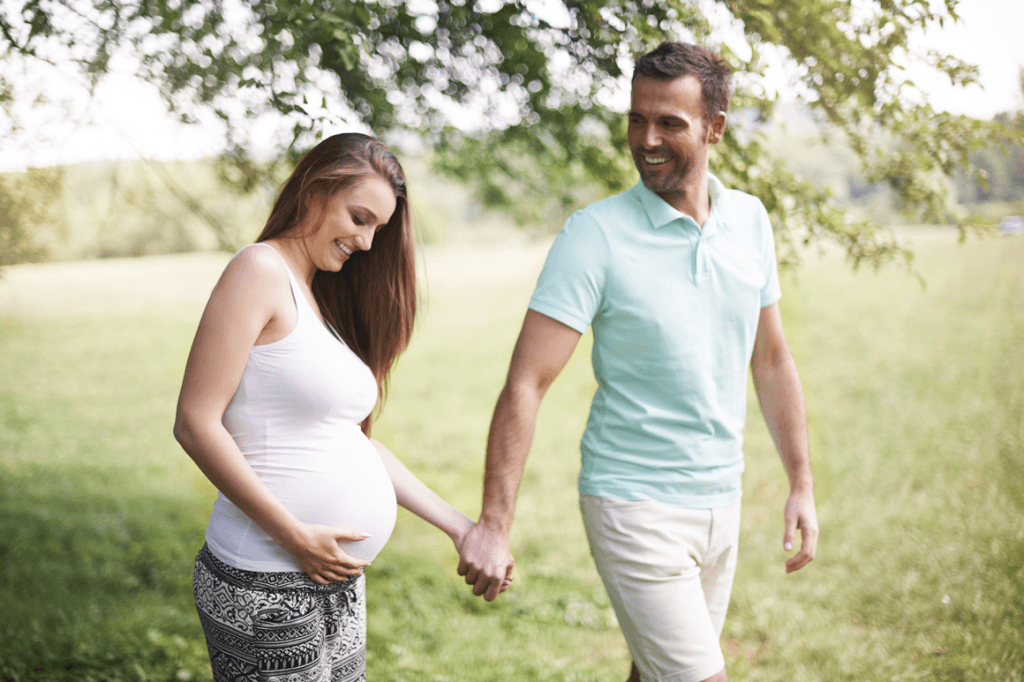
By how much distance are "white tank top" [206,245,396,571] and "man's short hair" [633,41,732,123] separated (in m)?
1.11

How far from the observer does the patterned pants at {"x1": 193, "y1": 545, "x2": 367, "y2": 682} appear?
1645mm

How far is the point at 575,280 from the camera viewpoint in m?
1.88

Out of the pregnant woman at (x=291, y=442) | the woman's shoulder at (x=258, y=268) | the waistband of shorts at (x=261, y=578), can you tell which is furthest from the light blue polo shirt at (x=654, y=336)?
the waistband of shorts at (x=261, y=578)

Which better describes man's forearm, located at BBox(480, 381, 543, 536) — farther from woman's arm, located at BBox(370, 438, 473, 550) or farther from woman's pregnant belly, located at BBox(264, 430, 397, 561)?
woman's pregnant belly, located at BBox(264, 430, 397, 561)

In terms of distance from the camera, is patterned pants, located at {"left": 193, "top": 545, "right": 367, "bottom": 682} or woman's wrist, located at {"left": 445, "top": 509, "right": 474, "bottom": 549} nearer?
patterned pants, located at {"left": 193, "top": 545, "right": 367, "bottom": 682}

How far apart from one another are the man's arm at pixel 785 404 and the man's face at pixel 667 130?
0.55 m

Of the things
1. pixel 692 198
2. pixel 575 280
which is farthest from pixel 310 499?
pixel 692 198

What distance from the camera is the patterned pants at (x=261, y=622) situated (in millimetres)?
1645

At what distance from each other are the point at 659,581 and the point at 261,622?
0.98 metres

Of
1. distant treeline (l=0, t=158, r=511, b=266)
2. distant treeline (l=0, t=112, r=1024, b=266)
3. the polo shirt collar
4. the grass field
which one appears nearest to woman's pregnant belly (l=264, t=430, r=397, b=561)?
the grass field

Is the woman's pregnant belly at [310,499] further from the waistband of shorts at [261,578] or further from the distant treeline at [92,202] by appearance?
the distant treeline at [92,202]

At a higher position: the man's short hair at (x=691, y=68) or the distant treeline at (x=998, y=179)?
the man's short hair at (x=691, y=68)

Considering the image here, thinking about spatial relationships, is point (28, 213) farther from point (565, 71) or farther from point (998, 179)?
point (998, 179)

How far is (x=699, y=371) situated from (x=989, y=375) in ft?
39.0
